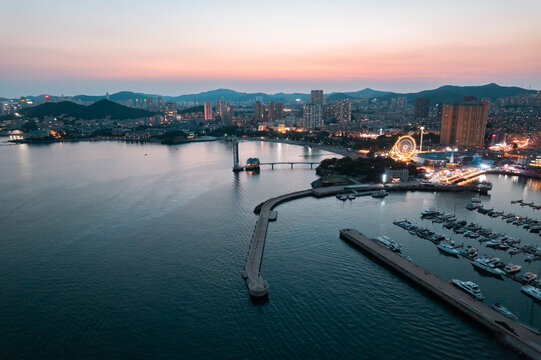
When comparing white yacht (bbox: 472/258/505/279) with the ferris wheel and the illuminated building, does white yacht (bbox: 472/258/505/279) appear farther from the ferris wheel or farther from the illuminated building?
the illuminated building

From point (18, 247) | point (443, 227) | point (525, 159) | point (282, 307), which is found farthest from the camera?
point (525, 159)

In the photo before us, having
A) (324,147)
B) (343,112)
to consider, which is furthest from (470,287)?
(343,112)

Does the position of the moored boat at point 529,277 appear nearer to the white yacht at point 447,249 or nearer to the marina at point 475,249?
the marina at point 475,249

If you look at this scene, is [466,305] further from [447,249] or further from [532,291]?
[447,249]

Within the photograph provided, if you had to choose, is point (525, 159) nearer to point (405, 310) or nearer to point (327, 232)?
point (327, 232)

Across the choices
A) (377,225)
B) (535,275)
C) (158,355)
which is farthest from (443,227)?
(158,355)

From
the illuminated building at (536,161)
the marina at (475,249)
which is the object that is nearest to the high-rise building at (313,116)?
the illuminated building at (536,161)

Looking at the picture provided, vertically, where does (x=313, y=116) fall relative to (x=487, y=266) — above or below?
above
